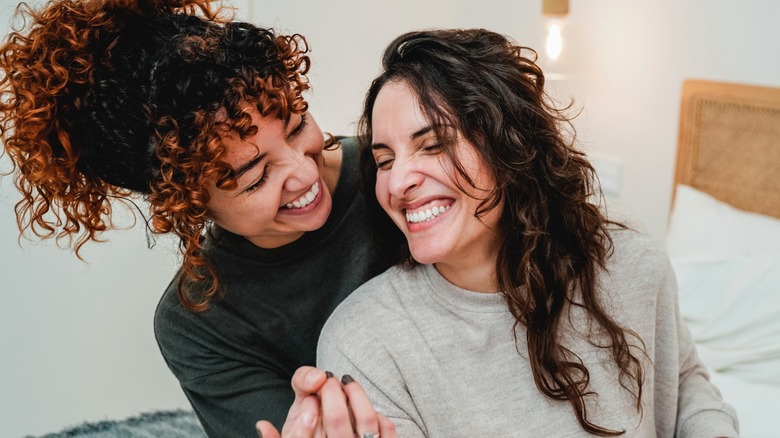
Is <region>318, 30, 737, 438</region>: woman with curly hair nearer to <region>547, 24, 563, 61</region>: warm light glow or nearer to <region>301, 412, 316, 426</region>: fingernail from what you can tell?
<region>301, 412, 316, 426</region>: fingernail

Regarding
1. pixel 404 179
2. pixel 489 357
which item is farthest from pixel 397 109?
pixel 489 357

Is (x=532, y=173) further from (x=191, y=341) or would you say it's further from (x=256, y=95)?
(x=191, y=341)

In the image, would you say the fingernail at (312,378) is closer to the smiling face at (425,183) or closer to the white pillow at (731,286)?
the smiling face at (425,183)

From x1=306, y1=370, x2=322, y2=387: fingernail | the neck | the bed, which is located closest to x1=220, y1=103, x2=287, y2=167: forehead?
the neck

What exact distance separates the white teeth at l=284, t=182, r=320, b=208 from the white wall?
37.1 inches

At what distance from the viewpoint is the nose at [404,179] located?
1.18 meters

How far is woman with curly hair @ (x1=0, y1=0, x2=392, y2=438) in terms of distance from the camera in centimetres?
117

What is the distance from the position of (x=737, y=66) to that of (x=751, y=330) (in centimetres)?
83

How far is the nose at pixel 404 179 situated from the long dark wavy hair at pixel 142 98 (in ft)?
0.69

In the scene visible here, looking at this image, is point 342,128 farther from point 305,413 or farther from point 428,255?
point 305,413

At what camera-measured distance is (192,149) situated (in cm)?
116

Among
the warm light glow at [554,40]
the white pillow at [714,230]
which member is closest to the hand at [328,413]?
the white pillow at [714,230]

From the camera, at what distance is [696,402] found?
1.41 metres

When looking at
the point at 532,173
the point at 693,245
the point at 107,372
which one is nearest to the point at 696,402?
the point at 532,173
